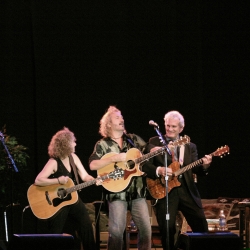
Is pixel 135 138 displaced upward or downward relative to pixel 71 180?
upward

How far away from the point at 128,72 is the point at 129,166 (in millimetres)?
3149

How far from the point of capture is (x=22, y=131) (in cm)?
1019

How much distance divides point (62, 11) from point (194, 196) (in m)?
4.15

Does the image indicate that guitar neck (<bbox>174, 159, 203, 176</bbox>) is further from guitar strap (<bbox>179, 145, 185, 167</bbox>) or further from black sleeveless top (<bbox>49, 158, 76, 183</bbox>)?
black sleeveless top (<bbox>49, 158, 76, 183</bbox>)

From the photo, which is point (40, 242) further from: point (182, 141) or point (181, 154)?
point (181, 154)

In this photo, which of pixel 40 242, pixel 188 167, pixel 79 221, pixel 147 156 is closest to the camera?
pixel 40 242

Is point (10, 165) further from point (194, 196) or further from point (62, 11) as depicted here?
point (62, 11)

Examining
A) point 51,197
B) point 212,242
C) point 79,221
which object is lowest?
point 212,242

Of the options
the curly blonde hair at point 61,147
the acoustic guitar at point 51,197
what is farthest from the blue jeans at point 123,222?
the curly blonde hair at point 61,147

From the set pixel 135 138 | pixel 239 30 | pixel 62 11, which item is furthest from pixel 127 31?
pixel 135 138

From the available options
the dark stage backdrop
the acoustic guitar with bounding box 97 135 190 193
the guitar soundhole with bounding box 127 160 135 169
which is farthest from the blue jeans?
the dark stage backdrop

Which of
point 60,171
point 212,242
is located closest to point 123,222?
point 60,171

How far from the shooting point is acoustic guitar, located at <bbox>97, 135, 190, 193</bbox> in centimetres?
757

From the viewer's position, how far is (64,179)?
7.95m
